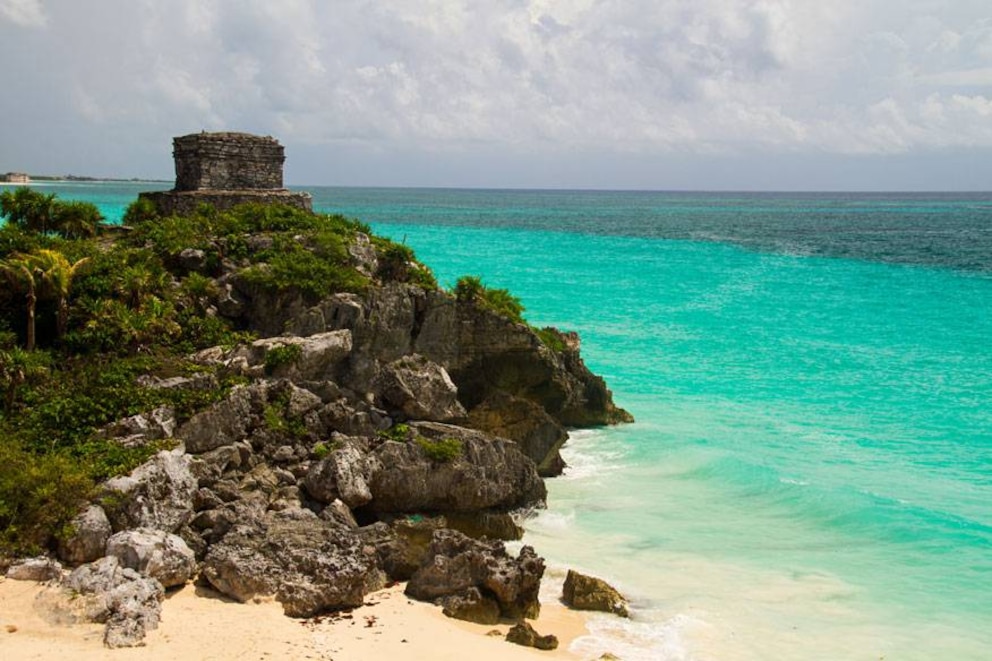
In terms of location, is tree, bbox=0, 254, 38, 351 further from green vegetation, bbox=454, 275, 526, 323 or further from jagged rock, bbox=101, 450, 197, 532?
green vegetation, bbox=454, 275, 526, 323

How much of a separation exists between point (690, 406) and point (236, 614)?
19712 mm

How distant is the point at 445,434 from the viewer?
17.7 metres

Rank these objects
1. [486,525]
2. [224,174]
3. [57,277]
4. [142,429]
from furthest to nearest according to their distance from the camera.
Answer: [224,174], [57,277], [486,525], [142,429]

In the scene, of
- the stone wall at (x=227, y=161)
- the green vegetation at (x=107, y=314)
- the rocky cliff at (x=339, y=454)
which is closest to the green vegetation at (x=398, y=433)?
the rocky cliff at (x=339, y=454)

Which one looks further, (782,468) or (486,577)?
(782,468)

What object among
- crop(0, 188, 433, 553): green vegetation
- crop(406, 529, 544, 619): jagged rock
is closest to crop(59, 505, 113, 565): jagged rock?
crop(0, 188, 433, 553): green vegetation

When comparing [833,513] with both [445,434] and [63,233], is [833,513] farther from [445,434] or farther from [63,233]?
[63,233]

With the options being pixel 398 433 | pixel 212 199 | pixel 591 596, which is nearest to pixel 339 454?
pixel 398 433

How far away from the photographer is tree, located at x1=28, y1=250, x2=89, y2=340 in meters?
18.1

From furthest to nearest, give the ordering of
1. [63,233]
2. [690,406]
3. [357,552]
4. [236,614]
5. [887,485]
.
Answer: [690,406], [63,233], [887,485], [357,552], [236,614]

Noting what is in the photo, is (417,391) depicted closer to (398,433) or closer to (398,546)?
(398,433)

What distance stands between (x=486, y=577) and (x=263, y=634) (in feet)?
11.1

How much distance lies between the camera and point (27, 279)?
58.7ft

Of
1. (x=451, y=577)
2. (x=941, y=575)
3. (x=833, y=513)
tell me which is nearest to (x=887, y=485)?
(x=833, y=513)
